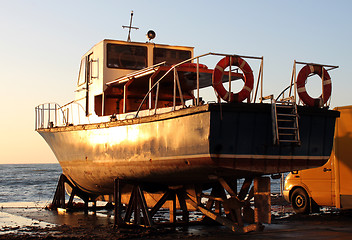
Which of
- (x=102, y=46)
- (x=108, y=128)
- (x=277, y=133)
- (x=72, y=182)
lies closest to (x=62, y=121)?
(x=72, y=182)

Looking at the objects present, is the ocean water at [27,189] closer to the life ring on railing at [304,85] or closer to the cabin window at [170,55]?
the cabin window at [170,55]

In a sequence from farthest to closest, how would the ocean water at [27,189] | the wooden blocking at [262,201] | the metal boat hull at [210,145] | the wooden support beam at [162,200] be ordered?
the ocean water at [27,189] → the wooden support beam at [162,200] → the wooden blocking at [262,201] → the metal boat hull at [210,145]

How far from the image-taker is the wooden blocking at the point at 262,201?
8.40m

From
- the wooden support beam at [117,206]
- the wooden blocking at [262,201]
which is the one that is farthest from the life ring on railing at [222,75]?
the wooden support beam at [117,206]

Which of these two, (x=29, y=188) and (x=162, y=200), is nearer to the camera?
(x=162, y=200)

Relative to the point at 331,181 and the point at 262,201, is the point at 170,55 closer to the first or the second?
the point at 331,181

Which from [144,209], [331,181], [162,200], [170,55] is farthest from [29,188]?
[331,181]

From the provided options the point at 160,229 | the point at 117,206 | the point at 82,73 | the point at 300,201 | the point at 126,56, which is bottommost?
the point at 160,229

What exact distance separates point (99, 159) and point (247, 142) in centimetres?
431

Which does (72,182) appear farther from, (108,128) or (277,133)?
(277,133)

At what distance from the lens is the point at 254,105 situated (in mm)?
8000

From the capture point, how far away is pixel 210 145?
7.75 metres

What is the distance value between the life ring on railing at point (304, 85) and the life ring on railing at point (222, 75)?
102 centimetres

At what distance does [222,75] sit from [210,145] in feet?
4.08
